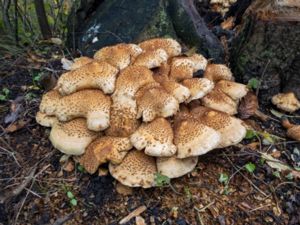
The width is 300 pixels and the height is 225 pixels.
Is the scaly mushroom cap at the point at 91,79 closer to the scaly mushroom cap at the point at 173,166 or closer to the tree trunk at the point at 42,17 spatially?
the scaly mushroom cap at the point at 173,166

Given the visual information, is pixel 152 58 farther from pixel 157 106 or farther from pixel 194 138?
pixel 194 138

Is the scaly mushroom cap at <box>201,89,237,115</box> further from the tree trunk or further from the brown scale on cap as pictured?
the tree trunk

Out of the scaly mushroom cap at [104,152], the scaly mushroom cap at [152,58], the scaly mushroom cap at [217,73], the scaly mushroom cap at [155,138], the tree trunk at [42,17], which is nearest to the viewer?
the scaly mushroom cap at [155,138]

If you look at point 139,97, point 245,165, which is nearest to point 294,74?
point 245,165

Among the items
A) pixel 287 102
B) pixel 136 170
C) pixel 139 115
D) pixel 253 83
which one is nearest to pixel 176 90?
pixel 139 115

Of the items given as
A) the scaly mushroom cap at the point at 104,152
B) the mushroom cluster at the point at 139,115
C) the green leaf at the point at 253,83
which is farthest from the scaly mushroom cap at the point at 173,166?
the green leaf at the point at 253,83

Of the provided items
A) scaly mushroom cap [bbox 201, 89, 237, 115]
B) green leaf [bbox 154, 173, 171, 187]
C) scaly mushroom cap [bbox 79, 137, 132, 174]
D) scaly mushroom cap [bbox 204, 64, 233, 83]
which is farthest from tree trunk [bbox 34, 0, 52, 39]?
green leaf [bbox 154, 173, 171, 187]
